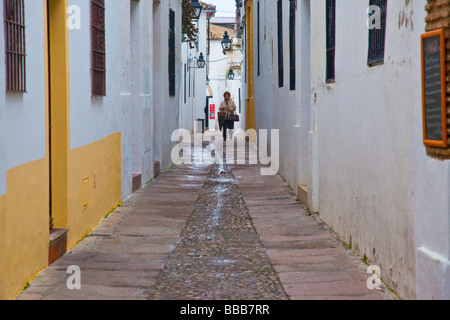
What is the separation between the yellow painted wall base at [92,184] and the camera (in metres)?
6.82

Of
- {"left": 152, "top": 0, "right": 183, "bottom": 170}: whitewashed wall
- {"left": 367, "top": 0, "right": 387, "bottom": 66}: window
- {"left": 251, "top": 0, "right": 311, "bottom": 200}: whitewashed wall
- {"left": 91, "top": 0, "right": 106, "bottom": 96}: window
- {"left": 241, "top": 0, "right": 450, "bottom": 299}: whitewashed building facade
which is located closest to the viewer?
{"left": 241, "top": 0, "right": 450, "bottom": 299}: whitewashed building facade

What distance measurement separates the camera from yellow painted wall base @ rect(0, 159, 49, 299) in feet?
15.5

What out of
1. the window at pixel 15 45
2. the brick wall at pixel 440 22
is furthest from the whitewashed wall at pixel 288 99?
the brick wall at pixel 440 22

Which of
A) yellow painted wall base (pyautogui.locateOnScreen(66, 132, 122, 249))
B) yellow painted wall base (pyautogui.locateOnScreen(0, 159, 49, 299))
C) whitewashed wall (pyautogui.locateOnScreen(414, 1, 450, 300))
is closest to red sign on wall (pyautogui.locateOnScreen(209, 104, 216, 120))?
yellow painted wall base (pyautogui.locateOnScreen(66, 132, 122, 249))

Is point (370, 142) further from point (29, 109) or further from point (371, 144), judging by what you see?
point (29, 109)

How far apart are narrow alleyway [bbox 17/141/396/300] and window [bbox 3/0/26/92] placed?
1470 mm

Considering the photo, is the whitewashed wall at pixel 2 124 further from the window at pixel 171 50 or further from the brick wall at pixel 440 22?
the window at pixel 171 50

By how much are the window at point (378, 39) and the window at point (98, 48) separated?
10.3 feet

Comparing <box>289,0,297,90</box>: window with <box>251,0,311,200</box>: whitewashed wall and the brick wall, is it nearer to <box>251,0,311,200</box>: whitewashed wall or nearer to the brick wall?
<box>251,0,311,200</box>: whitewashed wall

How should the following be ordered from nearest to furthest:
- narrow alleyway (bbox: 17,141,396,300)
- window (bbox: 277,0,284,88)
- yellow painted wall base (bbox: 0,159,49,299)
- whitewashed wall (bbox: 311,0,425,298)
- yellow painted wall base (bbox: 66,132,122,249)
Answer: yellow painted wall base (bbox: 0,159,49,299)
whitewashed wall (bbox: 311,0,425,298)
narrow alleyway (bbox: 17,141,396,300)
yellow painted wall base (bbox: 66,132,122,249)
window (bbox: 277,0,284,88)

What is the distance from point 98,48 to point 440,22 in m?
4.76

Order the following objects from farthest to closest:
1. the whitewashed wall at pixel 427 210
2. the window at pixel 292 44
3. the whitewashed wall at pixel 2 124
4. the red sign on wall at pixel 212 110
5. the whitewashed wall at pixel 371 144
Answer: the red sign on wall at pixel 212 110 < the window at pixel 292 44 < the whitewashed wall at pixel 371 144 < the whitewashed wall at pixel 2 124 < the whitewashed wall at pixel 427 210

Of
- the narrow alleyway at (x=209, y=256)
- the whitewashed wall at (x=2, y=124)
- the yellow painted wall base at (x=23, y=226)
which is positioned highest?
the whitewashed wall at (x=2, y=124)
